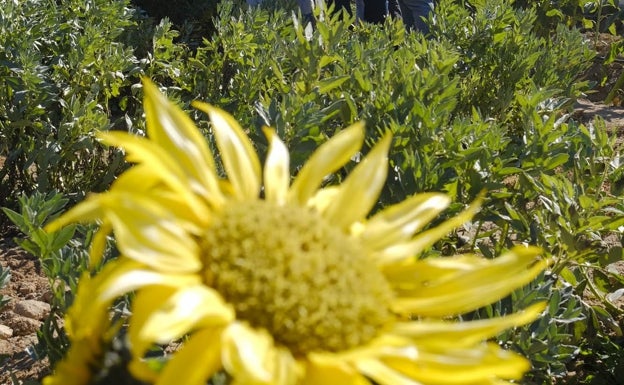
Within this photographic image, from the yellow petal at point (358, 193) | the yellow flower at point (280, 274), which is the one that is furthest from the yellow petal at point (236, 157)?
the yellow petal at point (358, 193)

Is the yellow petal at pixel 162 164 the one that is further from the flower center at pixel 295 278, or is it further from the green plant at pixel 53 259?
the green plant at pixel 53 259

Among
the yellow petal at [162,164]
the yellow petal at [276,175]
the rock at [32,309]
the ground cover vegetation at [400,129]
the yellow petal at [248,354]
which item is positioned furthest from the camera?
the rock at [32,309]

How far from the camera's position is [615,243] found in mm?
3814

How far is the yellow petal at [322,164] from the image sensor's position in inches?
42.1

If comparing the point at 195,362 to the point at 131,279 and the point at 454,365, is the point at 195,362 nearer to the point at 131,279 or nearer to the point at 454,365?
the point at 131,279

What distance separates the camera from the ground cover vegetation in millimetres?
2158

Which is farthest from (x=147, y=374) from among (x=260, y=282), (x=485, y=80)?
(x=485, y=80)

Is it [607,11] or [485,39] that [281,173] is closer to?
[485,39]

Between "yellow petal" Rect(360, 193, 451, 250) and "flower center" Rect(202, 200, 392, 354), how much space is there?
0.04m

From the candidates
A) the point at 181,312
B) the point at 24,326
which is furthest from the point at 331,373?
the point at 24,326

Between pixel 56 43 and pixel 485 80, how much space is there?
7.65 feet

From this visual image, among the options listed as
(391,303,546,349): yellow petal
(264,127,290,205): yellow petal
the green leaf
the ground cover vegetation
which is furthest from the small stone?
(391,303,546,349): yellow petal

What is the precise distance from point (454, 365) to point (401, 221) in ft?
0.85

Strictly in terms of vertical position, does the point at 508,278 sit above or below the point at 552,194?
above
